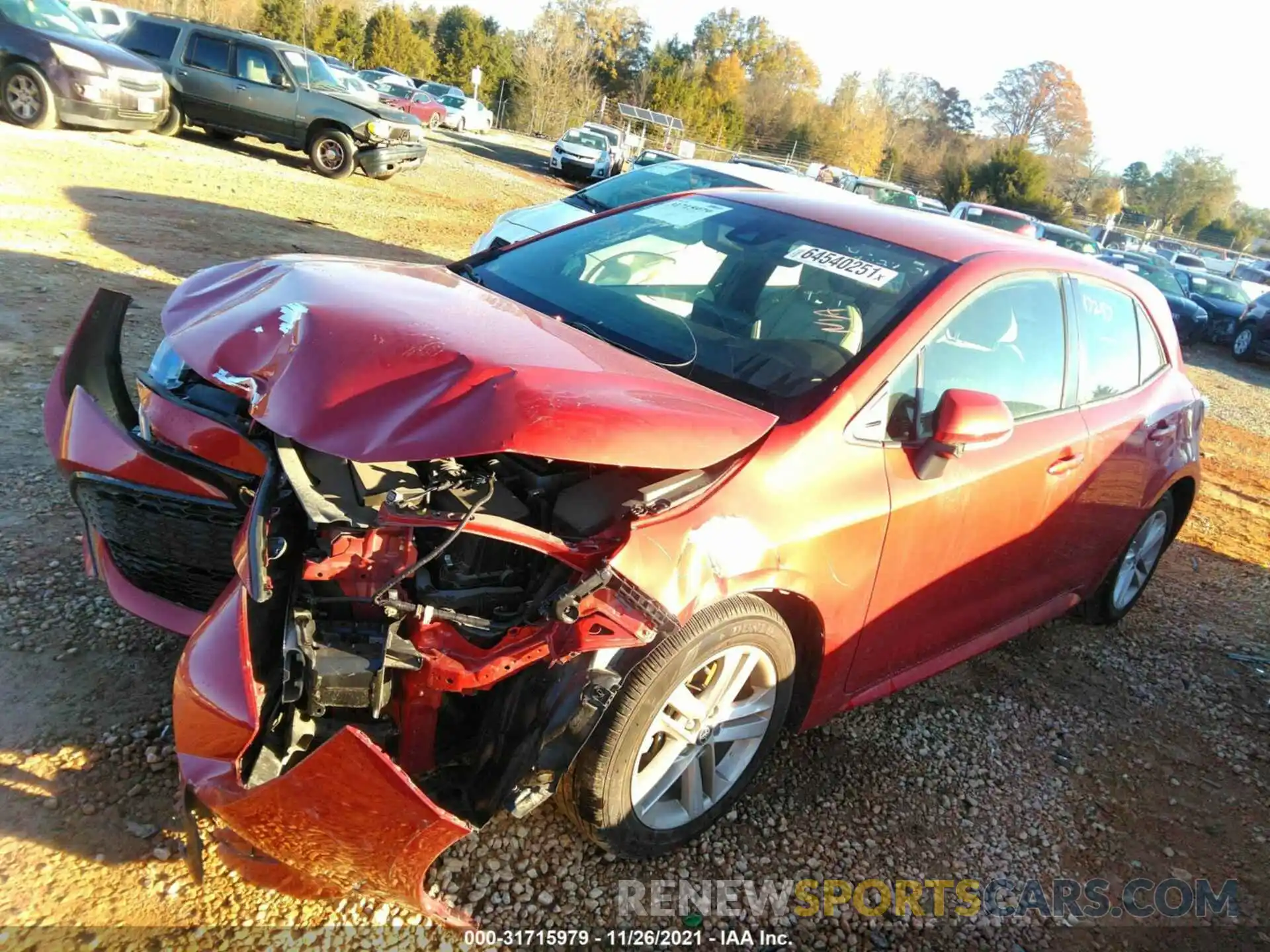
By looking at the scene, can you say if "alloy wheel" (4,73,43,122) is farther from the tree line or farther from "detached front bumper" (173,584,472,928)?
the tree line

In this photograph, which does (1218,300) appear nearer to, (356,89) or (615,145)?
(615,145)

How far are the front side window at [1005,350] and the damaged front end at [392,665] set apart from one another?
3.41ft

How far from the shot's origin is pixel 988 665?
4051 millimetres

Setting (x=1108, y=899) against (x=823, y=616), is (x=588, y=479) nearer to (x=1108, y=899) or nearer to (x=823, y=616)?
(x=823, y=616)

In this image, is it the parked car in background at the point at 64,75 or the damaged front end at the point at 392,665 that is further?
the parked car in background at the point at 64,75

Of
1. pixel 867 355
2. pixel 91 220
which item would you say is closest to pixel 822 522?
pixel 867 355

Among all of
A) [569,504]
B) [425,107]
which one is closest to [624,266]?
[569,504]

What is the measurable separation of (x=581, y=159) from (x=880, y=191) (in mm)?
8264

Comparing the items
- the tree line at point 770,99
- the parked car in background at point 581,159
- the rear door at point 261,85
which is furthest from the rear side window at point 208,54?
the tree line at point 770,99

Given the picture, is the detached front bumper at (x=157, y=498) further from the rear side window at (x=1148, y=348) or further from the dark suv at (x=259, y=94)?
the dark suv at (x=259, y=94)

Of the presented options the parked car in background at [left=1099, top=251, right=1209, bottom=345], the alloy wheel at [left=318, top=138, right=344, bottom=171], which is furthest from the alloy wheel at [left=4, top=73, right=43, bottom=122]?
the parked car in background at [left=1099, top=251, right=1209, bottom=345]

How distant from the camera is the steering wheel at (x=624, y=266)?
3.29 metres

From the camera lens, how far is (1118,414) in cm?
363

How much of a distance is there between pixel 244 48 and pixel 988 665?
14.0 meters
